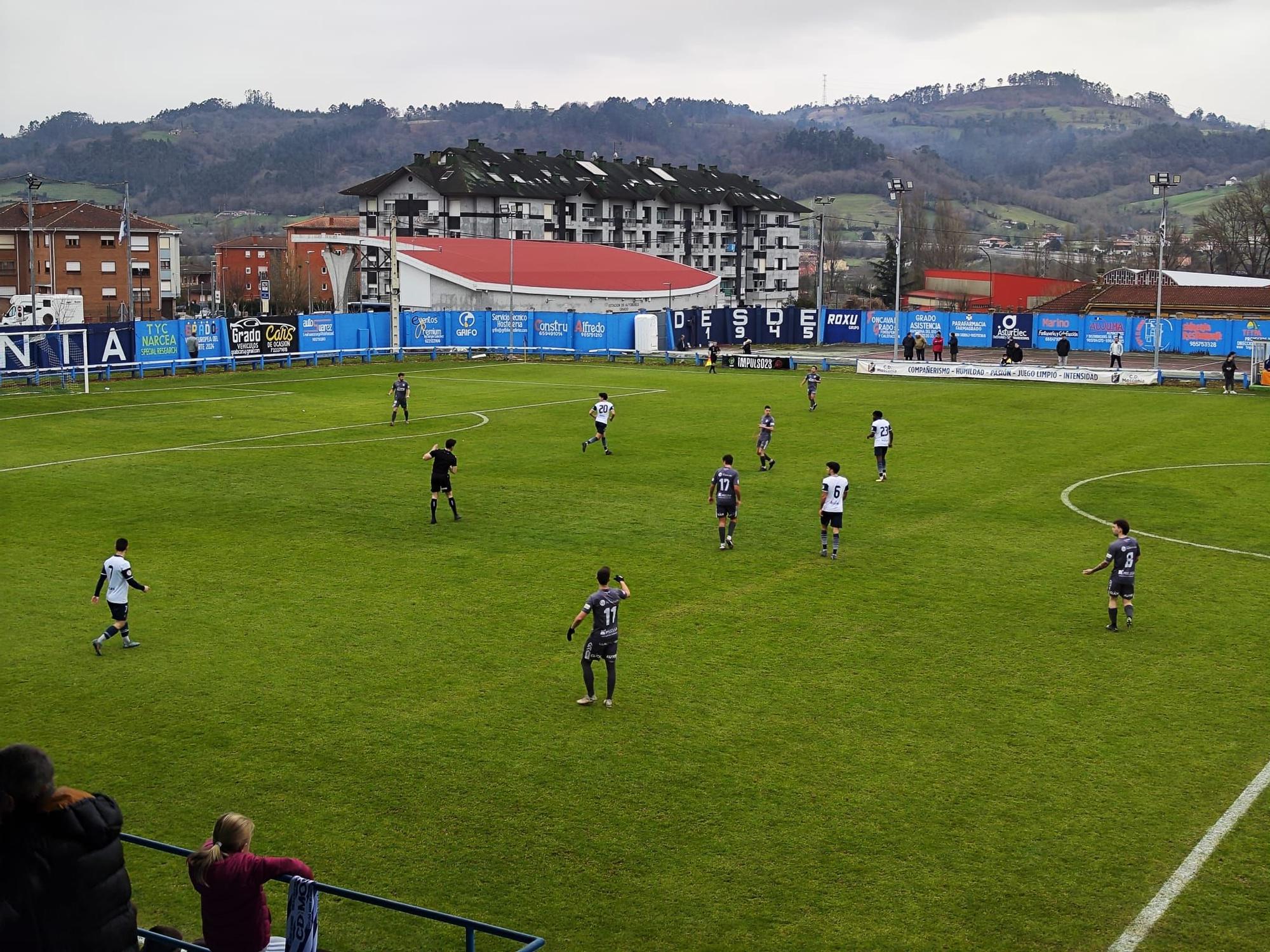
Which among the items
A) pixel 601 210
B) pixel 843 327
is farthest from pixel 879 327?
pixel 601 210

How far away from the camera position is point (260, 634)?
20.5 m

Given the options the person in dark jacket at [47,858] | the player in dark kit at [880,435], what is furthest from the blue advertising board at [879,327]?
the person in dark jacket at [47,858]

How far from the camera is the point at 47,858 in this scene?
22.9ft

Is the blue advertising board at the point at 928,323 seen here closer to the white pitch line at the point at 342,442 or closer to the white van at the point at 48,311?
the white pitch line at the point at 342,442

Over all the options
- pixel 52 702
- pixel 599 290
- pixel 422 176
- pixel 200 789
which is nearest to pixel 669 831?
pixel 200 789

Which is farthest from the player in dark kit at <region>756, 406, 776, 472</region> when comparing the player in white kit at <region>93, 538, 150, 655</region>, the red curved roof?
the red curved roof

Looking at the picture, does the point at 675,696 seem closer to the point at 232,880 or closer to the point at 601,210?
the point at 232,880

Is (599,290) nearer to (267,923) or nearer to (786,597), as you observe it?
(786,597)

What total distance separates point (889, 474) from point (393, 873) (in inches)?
1037

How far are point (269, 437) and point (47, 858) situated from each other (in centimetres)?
3793

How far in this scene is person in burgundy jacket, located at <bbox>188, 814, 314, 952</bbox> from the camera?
8.26 metres

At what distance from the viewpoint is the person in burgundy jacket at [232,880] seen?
826cm

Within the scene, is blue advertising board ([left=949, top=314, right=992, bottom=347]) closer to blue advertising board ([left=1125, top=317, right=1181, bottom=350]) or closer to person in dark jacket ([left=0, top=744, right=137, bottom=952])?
blue advertising board ([left=1125, top=317, right=1181, bottom=350])

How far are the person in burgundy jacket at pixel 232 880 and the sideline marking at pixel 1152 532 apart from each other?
943 inches
